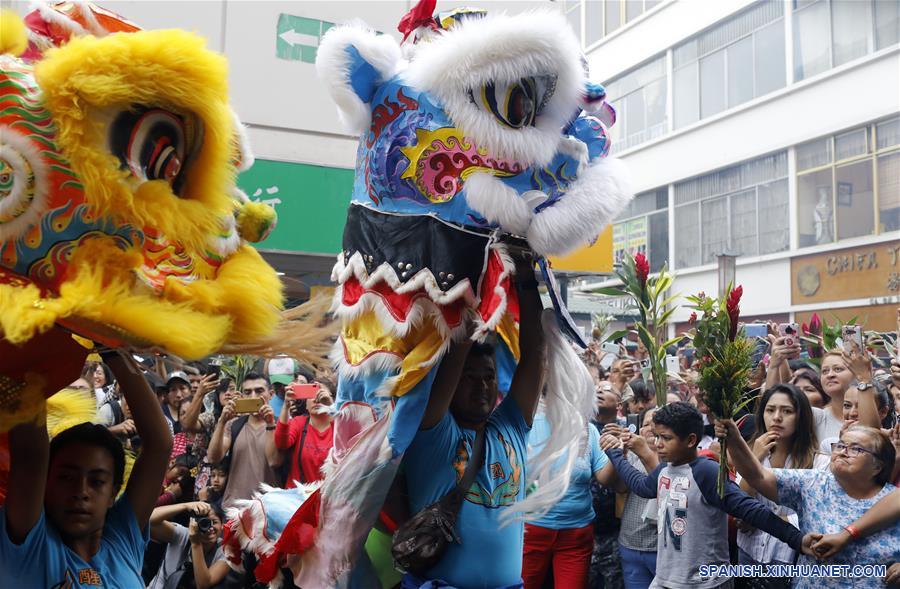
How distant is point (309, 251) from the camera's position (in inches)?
343

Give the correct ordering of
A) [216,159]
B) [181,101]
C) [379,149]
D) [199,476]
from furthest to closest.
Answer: [199,476] → [379,149] → [216,159] → [181,101]

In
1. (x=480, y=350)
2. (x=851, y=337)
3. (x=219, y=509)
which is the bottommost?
(x=219, y=509)

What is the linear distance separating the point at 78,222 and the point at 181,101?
284 mm

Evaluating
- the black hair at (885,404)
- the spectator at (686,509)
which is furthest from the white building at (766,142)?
the spectator at (686,509)

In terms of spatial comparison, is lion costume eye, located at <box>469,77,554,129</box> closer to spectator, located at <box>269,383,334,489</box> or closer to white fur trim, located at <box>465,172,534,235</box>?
white fur trim, located at <box>465,172,534,235</box>

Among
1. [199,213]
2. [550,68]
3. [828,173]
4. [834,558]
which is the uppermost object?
[828,173]

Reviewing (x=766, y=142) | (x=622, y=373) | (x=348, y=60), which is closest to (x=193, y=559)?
(x=348, y=60)

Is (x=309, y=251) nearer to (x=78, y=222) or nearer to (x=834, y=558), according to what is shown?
(x=834, y=558)

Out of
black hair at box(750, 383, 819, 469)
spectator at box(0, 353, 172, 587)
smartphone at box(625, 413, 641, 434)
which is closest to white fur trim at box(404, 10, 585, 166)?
spectator at box(0, 353, 172, 587)

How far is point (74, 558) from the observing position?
2084 mm

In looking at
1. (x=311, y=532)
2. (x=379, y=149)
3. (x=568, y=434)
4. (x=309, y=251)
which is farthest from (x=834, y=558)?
(x=309, y=251)

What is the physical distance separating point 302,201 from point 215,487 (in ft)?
14.8

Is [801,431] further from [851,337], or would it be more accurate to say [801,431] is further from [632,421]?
[632,421]

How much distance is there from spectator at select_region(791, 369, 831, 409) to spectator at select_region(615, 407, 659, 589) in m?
1.06
